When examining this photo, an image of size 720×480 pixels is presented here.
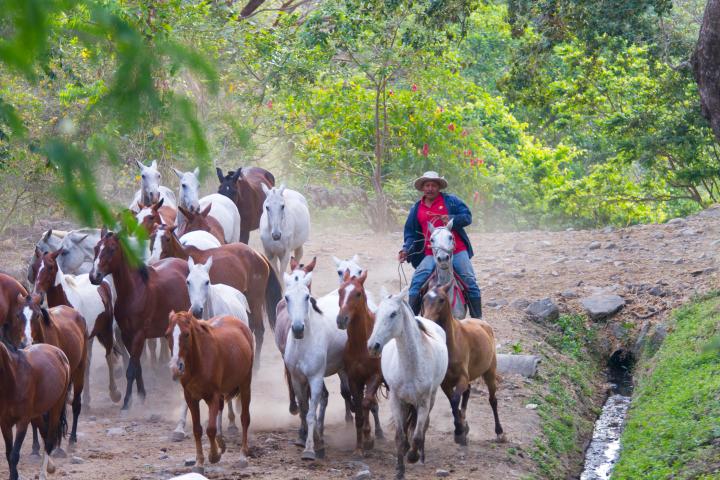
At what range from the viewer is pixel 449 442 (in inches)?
348

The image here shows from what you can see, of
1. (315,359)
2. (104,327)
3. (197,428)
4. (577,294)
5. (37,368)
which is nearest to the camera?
(37,368)

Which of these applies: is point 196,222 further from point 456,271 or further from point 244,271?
point 456,271

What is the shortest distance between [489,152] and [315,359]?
1343 centimetres

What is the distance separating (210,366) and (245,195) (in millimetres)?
6860

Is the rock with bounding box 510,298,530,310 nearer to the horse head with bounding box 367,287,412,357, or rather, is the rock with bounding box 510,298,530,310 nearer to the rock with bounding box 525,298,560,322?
the rock with bounding box 525,298,560,322

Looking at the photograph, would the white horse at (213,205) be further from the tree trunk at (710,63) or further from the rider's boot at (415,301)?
the tree trunk at (710,63)

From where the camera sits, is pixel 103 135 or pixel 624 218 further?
pixel 624 218

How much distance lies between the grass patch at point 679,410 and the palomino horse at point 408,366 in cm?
187

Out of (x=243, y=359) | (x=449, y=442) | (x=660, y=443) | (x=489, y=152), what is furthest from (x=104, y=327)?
(x=489, y=152)

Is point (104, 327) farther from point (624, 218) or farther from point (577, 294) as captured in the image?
point (624, 218)

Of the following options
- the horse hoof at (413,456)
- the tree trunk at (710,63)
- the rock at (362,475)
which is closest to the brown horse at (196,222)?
the horse hoof at (413,456)

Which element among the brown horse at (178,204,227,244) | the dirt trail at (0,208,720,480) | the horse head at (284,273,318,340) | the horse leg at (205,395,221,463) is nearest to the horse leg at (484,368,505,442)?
the dirt trail at (0,208,720,480)

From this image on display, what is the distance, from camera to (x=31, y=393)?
6.98 m

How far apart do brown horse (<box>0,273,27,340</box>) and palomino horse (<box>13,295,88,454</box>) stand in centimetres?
47
